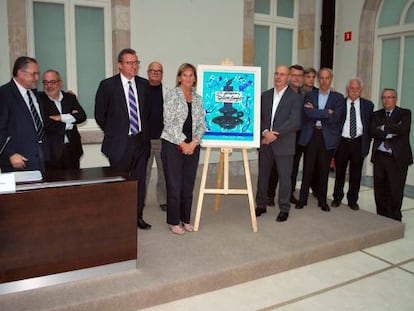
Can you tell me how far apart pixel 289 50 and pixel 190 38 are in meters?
2.15

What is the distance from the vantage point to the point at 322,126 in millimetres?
4312

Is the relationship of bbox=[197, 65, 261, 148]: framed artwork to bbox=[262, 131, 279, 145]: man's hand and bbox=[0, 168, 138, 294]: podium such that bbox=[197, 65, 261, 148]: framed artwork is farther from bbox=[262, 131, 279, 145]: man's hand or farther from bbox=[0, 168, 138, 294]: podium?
bbox=[0, 168, 138, 294]: podium

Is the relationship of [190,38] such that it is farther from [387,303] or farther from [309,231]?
[387,303]

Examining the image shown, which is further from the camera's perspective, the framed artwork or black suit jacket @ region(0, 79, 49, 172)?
the framed artwork

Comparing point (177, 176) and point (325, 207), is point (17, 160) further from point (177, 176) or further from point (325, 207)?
point (325, 207)

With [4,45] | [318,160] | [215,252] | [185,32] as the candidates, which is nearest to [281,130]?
[318,160]

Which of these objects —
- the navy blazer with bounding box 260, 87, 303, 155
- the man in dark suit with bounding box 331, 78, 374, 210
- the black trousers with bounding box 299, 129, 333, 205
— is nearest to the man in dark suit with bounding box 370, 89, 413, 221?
the man in dark suit with bounding box 331, 78, 374, 210

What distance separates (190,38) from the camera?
5.86 m

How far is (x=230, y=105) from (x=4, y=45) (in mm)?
2862

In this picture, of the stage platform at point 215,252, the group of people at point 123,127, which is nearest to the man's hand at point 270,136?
the group of people at point 123,127

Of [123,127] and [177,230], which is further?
[177,230]

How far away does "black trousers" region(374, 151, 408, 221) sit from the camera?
4281mm

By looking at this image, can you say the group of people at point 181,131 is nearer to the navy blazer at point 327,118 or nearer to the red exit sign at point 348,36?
the navy blazer at point 327,118

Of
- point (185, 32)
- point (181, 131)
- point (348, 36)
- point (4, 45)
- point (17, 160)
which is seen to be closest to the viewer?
point (17, 160)
